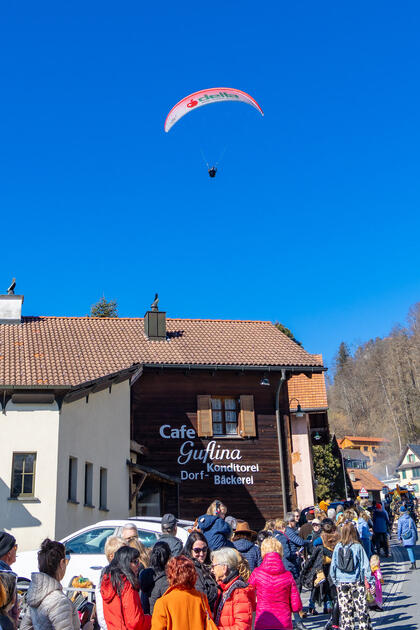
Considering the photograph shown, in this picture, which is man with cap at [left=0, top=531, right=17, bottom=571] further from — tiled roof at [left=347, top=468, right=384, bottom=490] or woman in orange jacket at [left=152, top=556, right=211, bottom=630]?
tiled roof at [left=347, top=468, right=384, bottom=490]

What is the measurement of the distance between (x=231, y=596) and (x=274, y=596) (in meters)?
1.24

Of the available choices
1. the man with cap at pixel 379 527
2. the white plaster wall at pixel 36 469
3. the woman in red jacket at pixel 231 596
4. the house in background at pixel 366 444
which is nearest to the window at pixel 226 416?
the man with cap at pixel 379 527

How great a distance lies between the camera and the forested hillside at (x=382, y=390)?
83750 millimetres

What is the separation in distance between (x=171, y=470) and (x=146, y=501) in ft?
4.74

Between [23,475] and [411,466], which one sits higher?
[411,466]

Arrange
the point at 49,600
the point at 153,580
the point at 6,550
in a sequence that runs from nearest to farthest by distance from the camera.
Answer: the point at 49,600 → the point at 6,550 → the point at 153,580

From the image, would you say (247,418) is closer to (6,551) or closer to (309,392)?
(309,392)

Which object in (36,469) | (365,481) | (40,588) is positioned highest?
(365,481)

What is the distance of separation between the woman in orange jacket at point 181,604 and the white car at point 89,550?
5019 millimetres

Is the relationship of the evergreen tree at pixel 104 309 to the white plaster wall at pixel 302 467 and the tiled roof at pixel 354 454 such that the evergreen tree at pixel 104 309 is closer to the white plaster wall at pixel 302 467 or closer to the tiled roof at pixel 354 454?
the white plaster wall at pixel 302 467

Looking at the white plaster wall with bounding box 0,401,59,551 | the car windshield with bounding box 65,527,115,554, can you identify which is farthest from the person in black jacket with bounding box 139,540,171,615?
the white plaster wall with bounding box 0,401,59,551

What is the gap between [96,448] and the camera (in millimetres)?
17094

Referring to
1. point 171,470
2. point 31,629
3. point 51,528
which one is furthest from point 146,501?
point 31,629

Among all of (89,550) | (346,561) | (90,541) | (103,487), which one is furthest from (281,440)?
(346,561)
